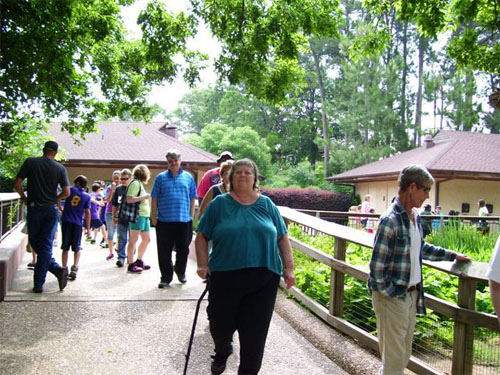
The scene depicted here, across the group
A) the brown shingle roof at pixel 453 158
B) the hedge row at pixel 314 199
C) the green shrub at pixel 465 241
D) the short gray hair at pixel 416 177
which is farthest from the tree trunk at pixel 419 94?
the short gray hair at pixel 416 177

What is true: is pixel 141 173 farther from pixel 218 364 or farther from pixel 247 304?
pixel 247 304

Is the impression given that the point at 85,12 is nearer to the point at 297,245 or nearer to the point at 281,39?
the point at 281,39

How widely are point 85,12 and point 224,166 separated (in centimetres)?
566

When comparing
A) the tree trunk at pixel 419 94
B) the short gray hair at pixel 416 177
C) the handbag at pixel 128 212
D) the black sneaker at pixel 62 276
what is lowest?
the black sneaker at pixel 62 276

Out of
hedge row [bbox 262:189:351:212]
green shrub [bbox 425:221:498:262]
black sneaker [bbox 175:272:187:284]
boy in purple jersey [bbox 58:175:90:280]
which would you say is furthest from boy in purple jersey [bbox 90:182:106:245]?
hedge row [bbox 262:189:351:212]

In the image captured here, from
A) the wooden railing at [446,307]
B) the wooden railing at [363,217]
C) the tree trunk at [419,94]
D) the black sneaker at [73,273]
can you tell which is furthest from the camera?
the tree trunk at [419,94]

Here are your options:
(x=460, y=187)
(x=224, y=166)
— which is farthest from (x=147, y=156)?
(x=224, y=166)

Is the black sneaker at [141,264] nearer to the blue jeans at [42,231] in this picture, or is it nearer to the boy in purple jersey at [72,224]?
the boy in purple jersey at [72,224]

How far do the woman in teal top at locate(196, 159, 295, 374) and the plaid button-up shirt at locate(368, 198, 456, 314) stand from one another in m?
→ 0.68

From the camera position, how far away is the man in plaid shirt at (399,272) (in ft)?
11.0

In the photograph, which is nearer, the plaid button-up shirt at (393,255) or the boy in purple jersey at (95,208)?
the plaid button-up shirt at (393,255)

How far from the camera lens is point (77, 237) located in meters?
7.59

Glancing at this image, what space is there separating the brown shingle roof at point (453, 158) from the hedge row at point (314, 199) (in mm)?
1321

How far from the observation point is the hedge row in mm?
33000
